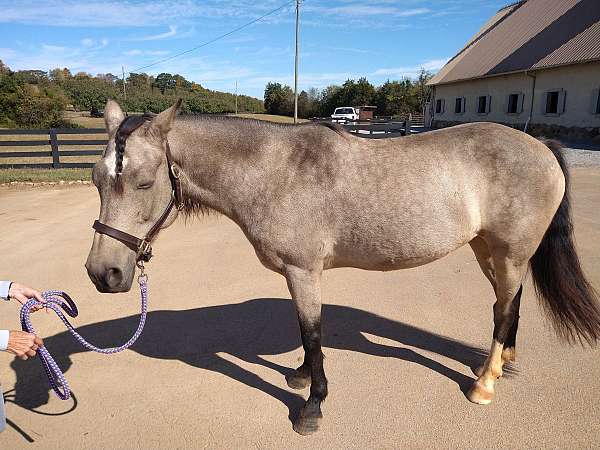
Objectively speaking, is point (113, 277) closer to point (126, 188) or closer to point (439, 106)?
point (126, 188)

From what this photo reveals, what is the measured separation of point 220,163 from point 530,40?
28269 millimetres

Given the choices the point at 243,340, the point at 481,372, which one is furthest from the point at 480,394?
the point at 243,340

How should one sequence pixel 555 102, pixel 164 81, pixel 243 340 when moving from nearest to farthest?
1. pixel 243 340
2. pixel 555 102
3. pixel 164 81

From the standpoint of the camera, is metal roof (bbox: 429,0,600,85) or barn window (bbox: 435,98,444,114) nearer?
metal roof (bbox: 429,0,600,85)

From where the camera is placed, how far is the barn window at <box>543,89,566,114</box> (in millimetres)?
20484

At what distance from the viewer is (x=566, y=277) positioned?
3107mm

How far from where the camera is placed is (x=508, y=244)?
9.48ft

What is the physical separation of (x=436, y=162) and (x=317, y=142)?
821 mm

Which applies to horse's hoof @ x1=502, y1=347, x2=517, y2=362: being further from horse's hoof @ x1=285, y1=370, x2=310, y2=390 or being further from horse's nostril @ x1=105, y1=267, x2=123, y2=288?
horse's nostril @ x1=105, y1=267, x2=123, y2=288

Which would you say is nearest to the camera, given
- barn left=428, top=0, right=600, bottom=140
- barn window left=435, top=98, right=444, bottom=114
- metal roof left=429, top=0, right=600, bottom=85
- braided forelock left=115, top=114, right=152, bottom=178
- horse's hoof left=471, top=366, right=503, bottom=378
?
braided forelock left=115, top=114, right=152, bottom=178

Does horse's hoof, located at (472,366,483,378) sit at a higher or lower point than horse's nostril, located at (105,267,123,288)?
lower

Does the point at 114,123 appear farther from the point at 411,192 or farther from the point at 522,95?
the point at 522,95

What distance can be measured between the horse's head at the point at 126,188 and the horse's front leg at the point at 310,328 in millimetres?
987

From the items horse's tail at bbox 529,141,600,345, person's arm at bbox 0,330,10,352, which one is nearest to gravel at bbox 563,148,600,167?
horse's tail at bbox 529,141,600,345
